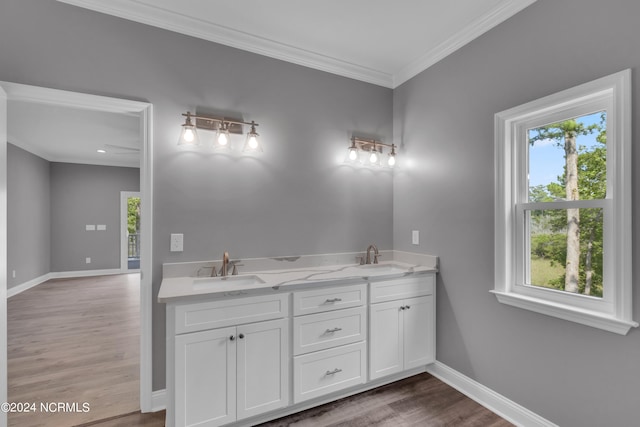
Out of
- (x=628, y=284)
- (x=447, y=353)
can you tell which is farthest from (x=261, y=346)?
(x=628, y=284)

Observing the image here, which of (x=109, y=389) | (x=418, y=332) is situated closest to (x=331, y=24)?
(x=418, y=332)

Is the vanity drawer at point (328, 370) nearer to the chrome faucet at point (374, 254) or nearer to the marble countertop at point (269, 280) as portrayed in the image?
the marble countertop at point (269, 280)

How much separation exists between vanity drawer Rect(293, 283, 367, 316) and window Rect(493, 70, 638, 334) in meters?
0.93

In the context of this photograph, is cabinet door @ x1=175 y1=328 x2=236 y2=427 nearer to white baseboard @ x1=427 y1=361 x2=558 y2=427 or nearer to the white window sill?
white baseboard @ x1=427 y1=361 x2=558 y2=427

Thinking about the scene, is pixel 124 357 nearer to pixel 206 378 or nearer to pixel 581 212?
pixel 206 378

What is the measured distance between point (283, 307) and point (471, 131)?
1873 millimetres

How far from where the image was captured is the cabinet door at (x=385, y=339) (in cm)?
230

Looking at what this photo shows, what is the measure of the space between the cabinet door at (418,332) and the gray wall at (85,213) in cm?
725

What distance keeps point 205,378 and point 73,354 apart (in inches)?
84.0

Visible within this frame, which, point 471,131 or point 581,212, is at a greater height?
point 471,131

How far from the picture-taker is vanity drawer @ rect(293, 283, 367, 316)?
2.05 metres

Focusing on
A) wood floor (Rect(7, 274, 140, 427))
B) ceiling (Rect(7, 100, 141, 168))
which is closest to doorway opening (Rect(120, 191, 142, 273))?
ceiling (Rect(7, 100, 141, 168))

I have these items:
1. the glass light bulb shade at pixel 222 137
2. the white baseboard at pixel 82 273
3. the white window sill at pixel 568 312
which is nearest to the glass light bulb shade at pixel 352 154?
the glass light bulb shade at pixel 222 137

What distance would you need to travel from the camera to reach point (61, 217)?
674 cm
